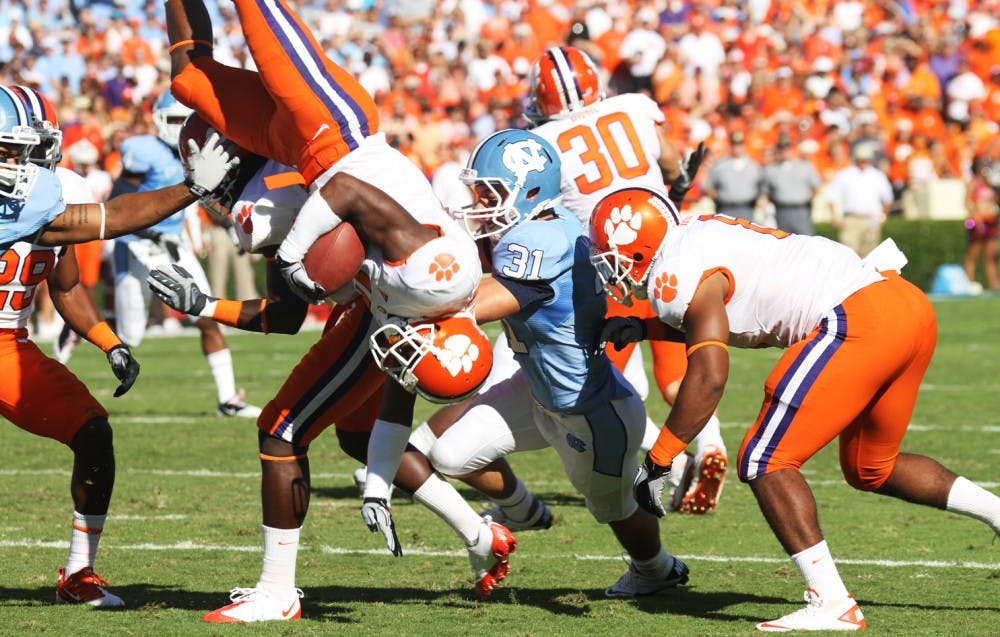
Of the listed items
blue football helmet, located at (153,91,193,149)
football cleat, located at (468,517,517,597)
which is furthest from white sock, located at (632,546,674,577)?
blue football helmet, located at (153,91,193,149)

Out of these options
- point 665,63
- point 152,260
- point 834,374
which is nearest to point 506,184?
point 834,374

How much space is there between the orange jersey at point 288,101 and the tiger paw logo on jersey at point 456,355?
2.12 feet

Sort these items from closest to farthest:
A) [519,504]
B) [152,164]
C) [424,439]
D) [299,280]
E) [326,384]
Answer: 1. [299,280]
2. [326,384]
3. [519,504]
4. [424,439]
5. [152,164]

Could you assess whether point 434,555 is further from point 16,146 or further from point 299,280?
point 16,146

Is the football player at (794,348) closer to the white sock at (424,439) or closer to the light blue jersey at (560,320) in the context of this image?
the light blue jersey at (560,320)

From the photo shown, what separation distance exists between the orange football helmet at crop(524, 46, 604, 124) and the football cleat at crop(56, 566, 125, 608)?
3054mm

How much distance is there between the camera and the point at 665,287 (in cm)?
454

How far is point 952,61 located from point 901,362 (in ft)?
56.6

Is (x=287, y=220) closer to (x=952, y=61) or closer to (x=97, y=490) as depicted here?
(x=97, y=490)

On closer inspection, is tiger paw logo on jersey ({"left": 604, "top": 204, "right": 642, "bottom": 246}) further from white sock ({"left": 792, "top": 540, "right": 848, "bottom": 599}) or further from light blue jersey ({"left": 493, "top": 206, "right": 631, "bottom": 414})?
white sock ({"left": 792, "top": 540, "right": 848, "bottom": 599})

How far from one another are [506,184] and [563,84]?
1.97 m

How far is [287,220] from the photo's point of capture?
480 centimetres

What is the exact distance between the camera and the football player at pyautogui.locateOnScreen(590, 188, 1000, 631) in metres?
4.49

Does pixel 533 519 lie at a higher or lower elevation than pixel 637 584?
lower
